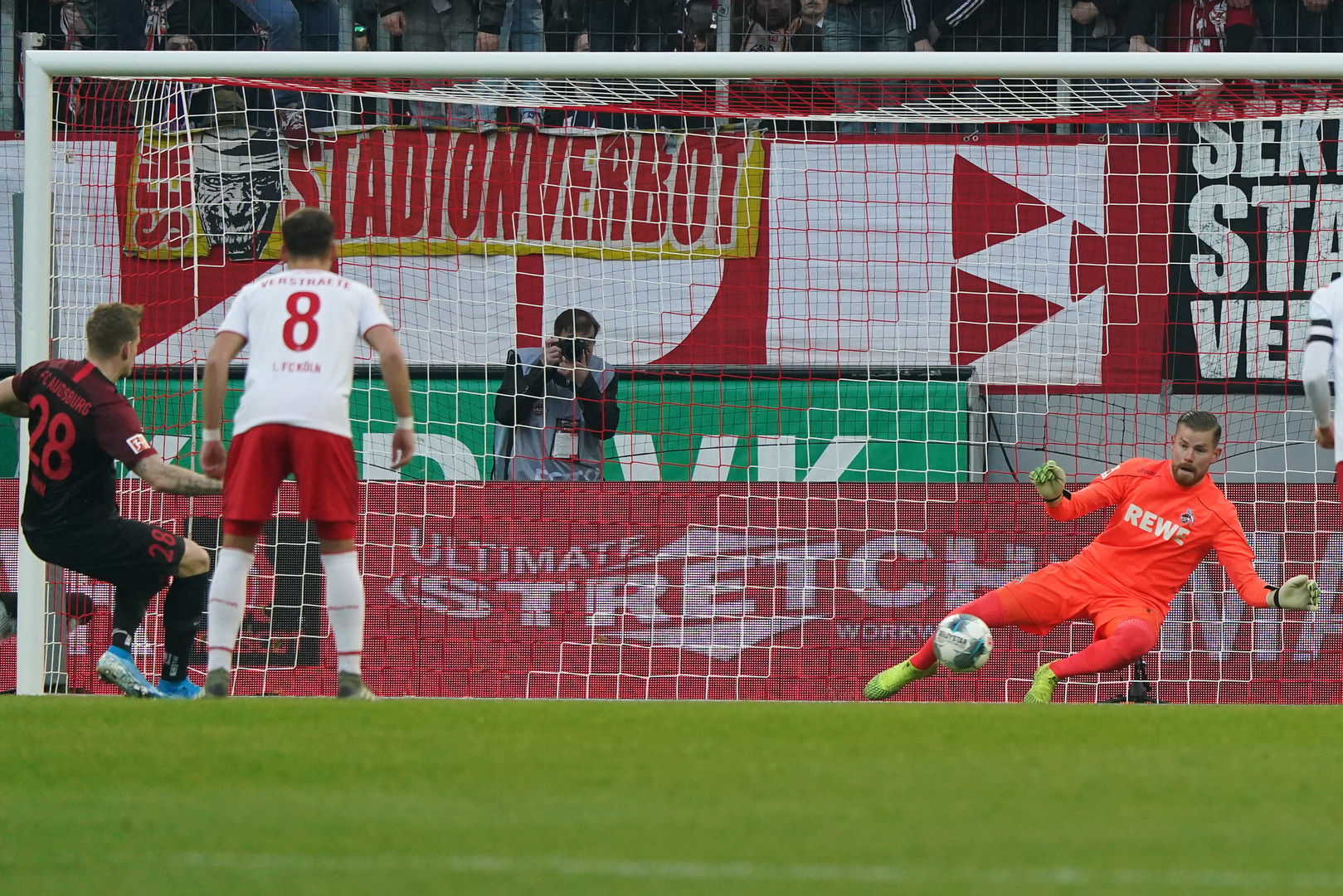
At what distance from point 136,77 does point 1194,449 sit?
5589mm

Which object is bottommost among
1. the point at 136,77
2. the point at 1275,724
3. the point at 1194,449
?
the point at 1275,724

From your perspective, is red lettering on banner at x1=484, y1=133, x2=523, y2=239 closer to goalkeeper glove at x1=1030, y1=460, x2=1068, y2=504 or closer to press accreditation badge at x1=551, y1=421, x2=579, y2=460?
press accreditation badge at x1=551, y1=421, x2=579, y2=460

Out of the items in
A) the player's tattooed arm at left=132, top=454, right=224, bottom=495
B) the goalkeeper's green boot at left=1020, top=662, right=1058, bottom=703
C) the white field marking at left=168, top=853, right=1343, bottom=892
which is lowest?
the goalkeeper's green boot at left=1020, top=662, right=1058, bottom=703

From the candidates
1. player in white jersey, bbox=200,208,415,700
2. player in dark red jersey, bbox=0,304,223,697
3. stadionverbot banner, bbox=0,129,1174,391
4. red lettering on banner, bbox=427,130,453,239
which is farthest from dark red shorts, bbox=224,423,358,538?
red lettering on banner, bbox=427,130,453,239

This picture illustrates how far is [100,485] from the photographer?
7039 millimetres

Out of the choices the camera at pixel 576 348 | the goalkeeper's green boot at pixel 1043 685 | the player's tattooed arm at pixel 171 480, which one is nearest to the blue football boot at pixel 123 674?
the player's tattooed arm at pixel 171 480

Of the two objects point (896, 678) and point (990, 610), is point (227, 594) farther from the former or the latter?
point (990, 610)

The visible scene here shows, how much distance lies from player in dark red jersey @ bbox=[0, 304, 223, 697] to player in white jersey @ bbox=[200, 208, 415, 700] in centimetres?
74

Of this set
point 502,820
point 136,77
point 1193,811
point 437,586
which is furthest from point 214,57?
point 1193,811

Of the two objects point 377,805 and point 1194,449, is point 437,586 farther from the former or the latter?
point 377,805

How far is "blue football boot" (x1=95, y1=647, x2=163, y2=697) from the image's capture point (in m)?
6.90

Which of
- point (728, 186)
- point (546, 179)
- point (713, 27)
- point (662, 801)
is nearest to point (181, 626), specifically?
point (662, 801)

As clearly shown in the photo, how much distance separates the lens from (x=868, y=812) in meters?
3.82

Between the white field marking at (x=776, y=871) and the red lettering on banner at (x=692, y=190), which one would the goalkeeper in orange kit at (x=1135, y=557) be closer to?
the red lettering on banner at (x=692, y=190)
